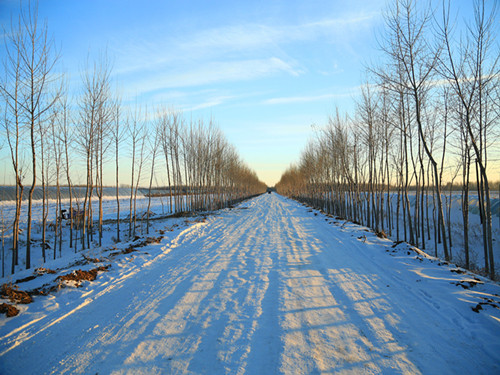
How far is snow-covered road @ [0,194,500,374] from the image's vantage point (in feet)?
8.13

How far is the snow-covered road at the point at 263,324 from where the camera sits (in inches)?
97.6

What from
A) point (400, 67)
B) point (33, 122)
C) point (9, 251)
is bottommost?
point (9, 251)

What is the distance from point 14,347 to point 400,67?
33.0ft

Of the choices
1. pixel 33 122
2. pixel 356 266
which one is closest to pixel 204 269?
pixel 356 266

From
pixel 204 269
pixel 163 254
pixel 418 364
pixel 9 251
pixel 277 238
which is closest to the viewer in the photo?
pixel 418 364

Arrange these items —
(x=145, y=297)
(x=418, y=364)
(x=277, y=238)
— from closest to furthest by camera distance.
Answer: (x=418, y=364), (x=145, y=297), (x=277, y=238)

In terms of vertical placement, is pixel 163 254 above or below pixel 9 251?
above

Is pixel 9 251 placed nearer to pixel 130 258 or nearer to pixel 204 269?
pixel 130 258

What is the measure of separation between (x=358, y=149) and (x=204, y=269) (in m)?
13.0

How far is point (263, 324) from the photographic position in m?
3.16

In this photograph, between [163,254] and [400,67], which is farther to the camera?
[400,67]

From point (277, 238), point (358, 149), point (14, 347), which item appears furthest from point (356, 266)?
point (358, 149)

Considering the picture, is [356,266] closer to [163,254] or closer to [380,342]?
[380,342]

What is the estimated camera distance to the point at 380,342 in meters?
2.78
